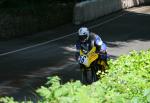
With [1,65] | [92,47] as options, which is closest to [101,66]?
[92,47]

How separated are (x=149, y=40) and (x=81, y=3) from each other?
7.85 meters

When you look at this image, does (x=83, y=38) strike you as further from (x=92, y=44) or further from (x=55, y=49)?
(x=55, y=49)

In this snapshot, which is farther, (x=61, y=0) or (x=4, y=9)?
(x=61, y=0)

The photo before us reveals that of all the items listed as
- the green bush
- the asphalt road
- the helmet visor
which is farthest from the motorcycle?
the green bush

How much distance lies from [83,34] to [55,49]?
33.5 feet

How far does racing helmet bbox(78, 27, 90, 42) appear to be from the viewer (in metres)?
13.4

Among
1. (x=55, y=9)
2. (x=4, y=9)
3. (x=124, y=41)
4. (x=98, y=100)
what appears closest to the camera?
(x=98, y=100)

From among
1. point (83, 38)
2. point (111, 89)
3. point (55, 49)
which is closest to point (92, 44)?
point (83, 38)

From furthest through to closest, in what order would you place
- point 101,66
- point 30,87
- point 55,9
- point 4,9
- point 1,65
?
point 55,9, point 4,9, point 1,65, point 30,87, point 101,66

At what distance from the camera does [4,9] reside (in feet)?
96.1

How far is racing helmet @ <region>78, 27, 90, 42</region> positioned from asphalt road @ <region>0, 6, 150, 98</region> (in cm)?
187

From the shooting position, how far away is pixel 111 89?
6422 mm

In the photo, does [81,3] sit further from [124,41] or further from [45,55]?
[45,55]

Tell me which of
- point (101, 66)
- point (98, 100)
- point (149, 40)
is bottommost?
point (149, 40)
